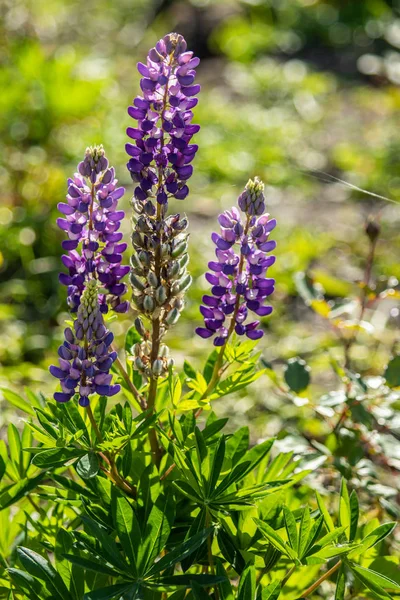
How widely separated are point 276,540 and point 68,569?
440mm

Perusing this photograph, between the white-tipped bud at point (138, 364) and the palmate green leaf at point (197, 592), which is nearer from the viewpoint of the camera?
the palmate green leaf at point (197, 592)

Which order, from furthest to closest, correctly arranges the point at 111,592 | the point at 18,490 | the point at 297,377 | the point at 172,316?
1. the point at 297,377
2. the point at 18,490
3. the point at 172,316
4. the point at 111,592

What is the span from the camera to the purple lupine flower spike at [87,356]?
1508 millimetres

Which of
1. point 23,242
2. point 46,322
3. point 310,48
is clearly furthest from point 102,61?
point 46,322

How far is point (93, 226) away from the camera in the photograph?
165cm

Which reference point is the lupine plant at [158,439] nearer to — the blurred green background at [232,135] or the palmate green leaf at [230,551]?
the palmate green leaf at [230,551]

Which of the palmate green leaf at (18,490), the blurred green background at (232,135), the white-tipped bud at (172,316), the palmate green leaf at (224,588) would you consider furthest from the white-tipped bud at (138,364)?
the blurred green background at (232,135)

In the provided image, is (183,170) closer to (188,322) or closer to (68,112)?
(188,322)

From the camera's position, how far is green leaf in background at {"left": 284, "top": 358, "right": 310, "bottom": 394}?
2.21 meters

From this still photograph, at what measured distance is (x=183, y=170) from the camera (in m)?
1.63

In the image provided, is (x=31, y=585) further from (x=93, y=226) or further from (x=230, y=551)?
(x=93, y=226)

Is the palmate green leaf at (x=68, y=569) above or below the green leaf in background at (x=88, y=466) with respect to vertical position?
below

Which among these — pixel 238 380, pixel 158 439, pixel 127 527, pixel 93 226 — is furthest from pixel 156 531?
pixel 93 226

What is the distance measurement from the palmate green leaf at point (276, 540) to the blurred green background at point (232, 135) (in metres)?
0.96
